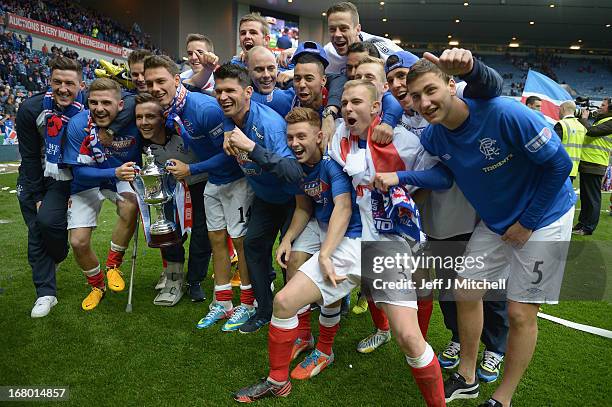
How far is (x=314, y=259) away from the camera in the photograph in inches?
105

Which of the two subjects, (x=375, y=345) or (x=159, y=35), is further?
(x=159, y=35)

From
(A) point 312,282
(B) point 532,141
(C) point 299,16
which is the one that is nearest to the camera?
(B) point 532,141

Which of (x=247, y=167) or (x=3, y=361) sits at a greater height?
(x=247, y=167)

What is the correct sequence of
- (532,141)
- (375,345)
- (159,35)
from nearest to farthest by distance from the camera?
(532,141) < (375,345) < (159,35)

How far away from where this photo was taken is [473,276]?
8.75 ft

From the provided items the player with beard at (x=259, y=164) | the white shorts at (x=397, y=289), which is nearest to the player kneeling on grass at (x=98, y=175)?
the player with beard at (x=259, y=164)

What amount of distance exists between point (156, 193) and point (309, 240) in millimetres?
1460

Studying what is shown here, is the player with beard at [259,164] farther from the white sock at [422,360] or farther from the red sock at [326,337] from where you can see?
the white sock at [422,360]

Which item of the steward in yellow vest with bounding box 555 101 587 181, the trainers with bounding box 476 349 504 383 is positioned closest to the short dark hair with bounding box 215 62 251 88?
the trainers with bounding box 476 349 504 383

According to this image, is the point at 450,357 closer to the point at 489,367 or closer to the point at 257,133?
the point at 489,367

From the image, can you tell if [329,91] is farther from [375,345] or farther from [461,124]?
[375,345]

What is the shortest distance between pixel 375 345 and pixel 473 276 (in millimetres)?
1115

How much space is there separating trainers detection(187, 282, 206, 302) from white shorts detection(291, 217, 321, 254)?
1.57m

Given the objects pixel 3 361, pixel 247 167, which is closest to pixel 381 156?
pixel 247 167
